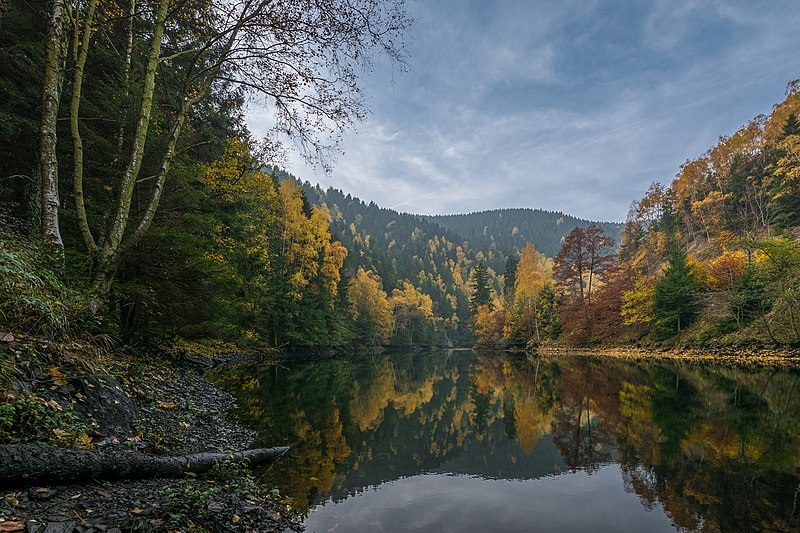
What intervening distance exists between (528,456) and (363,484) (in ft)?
14.5

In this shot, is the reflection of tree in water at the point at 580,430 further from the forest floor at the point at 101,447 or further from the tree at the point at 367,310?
the tree at the point at 367,310

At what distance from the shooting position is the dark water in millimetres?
6105

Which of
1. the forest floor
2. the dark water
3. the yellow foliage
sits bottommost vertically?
the dark water

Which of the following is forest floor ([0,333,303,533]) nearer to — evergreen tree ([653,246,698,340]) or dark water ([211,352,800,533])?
dark water ([211,352,800,533])

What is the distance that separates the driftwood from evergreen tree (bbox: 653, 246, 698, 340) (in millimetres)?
40386

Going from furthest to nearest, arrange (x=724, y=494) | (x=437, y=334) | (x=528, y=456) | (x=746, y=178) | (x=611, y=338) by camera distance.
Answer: (x=437, y=334) → (x=746, y=178) → (x=611, y=338) → (x=528, y=456) → (x=724, y=494)

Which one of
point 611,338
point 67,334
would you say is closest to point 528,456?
point 67,334

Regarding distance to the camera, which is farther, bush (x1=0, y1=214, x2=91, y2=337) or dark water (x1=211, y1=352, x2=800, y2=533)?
dark water (x1=211, y1=352, x2=800, y2=533)

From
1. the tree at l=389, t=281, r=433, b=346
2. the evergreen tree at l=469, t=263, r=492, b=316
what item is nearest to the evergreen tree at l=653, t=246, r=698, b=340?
the evergreen tree at l=469, t=263, r=492, b=316

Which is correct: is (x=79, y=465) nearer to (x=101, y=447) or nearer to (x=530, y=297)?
(x=101, y=447)

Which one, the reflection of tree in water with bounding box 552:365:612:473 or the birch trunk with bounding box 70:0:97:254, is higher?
the birch trunk with bounding box 70:0:97:254

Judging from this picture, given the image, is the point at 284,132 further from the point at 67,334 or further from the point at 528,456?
the point at 528,456

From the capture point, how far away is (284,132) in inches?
365

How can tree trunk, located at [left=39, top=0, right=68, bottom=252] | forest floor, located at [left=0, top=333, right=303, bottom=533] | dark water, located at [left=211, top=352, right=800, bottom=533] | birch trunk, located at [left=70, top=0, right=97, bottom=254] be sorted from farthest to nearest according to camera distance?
birch trunk, located at [left=70, top=0, right=97, bottom=254]
tree trunk, located at [left=39, top=0, right=68, bottom=252]
dark water, located at [left=211, top=352, right=800, bottom=533]
forest floor, located at [left=0, top=333, right=303, bottom=533]
